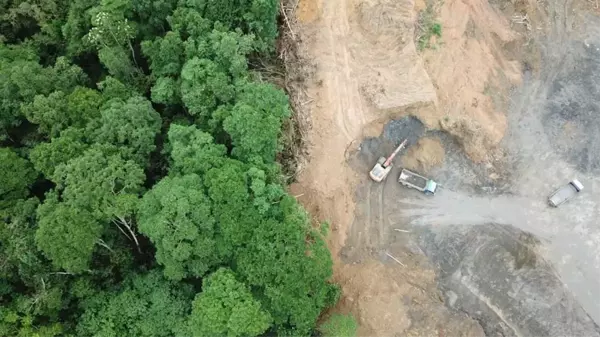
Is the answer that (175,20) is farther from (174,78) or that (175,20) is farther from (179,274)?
(179,274)

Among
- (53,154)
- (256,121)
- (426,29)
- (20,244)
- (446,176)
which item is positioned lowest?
(446,176)

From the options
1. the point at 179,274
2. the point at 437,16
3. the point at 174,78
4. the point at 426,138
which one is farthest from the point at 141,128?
the point at 437,16

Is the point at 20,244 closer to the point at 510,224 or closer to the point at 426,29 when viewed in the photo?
the point at 426,29

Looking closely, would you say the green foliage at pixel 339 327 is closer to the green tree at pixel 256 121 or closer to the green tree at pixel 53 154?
the green tree at pixel 256 121

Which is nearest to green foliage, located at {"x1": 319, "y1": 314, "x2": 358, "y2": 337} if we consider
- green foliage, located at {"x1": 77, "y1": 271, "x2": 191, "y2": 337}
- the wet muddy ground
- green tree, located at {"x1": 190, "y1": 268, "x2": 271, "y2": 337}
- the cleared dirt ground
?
the cleared dirt ground

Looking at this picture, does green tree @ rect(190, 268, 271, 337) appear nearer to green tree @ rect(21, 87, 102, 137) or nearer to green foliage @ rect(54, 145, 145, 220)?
green foliage @ rect(54, 145, 145, 220)

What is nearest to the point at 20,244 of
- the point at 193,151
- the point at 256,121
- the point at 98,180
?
the point at 98,180

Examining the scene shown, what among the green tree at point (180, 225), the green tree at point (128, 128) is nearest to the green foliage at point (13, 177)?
the green tree at point (128, 128)
